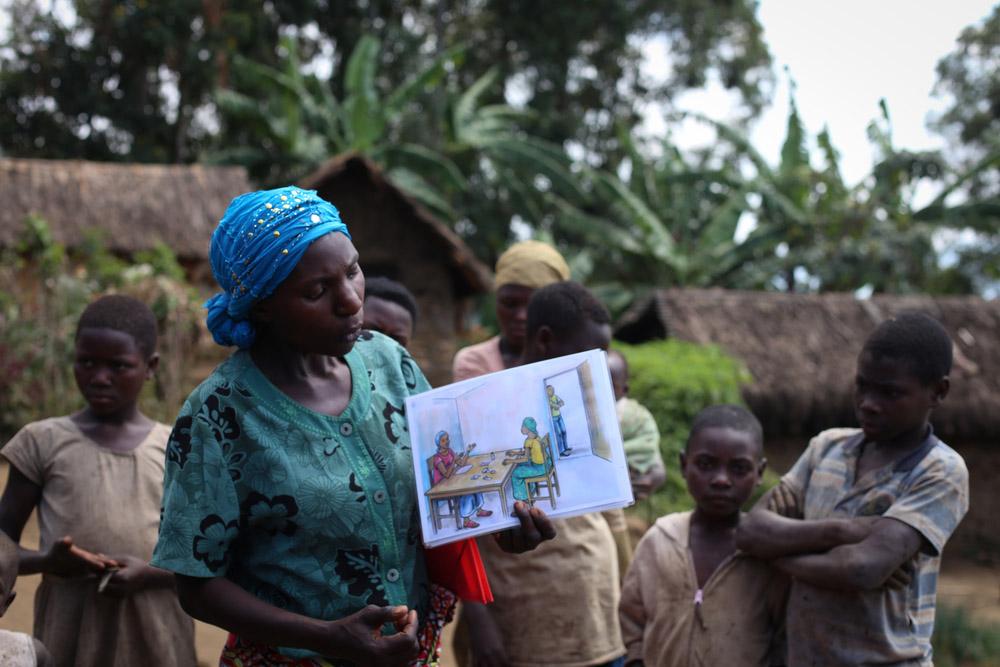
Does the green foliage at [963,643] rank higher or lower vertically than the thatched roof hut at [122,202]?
lower

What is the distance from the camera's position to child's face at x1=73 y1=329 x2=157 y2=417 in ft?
9.09

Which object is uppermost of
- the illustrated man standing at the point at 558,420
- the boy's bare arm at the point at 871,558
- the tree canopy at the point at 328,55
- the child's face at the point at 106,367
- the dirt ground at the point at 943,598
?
the tree canopy at the point at 328,55

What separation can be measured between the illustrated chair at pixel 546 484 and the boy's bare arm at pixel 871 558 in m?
0.99

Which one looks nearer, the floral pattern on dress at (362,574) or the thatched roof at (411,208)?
the floral pattern on dress at (362,574)

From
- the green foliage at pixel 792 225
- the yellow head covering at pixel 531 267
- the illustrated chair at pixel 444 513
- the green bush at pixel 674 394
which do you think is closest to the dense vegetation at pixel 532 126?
the green foliage at pixel 792 225

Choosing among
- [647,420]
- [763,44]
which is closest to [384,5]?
[763,44]

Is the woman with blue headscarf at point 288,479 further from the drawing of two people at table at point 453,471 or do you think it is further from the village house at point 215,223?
the village house at point 215,223

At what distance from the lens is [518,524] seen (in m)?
1.78

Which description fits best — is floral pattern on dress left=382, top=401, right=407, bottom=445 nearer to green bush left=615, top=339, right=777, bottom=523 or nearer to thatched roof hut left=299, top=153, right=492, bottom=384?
green bush left=615, top=339, right=777, bottom=523

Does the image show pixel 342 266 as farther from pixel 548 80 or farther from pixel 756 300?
pixel 548 80

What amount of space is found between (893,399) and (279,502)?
171 cm

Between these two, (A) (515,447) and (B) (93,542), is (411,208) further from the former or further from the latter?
(A) (515,447)

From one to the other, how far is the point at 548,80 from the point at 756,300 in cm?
1289

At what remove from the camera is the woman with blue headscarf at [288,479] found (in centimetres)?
163
